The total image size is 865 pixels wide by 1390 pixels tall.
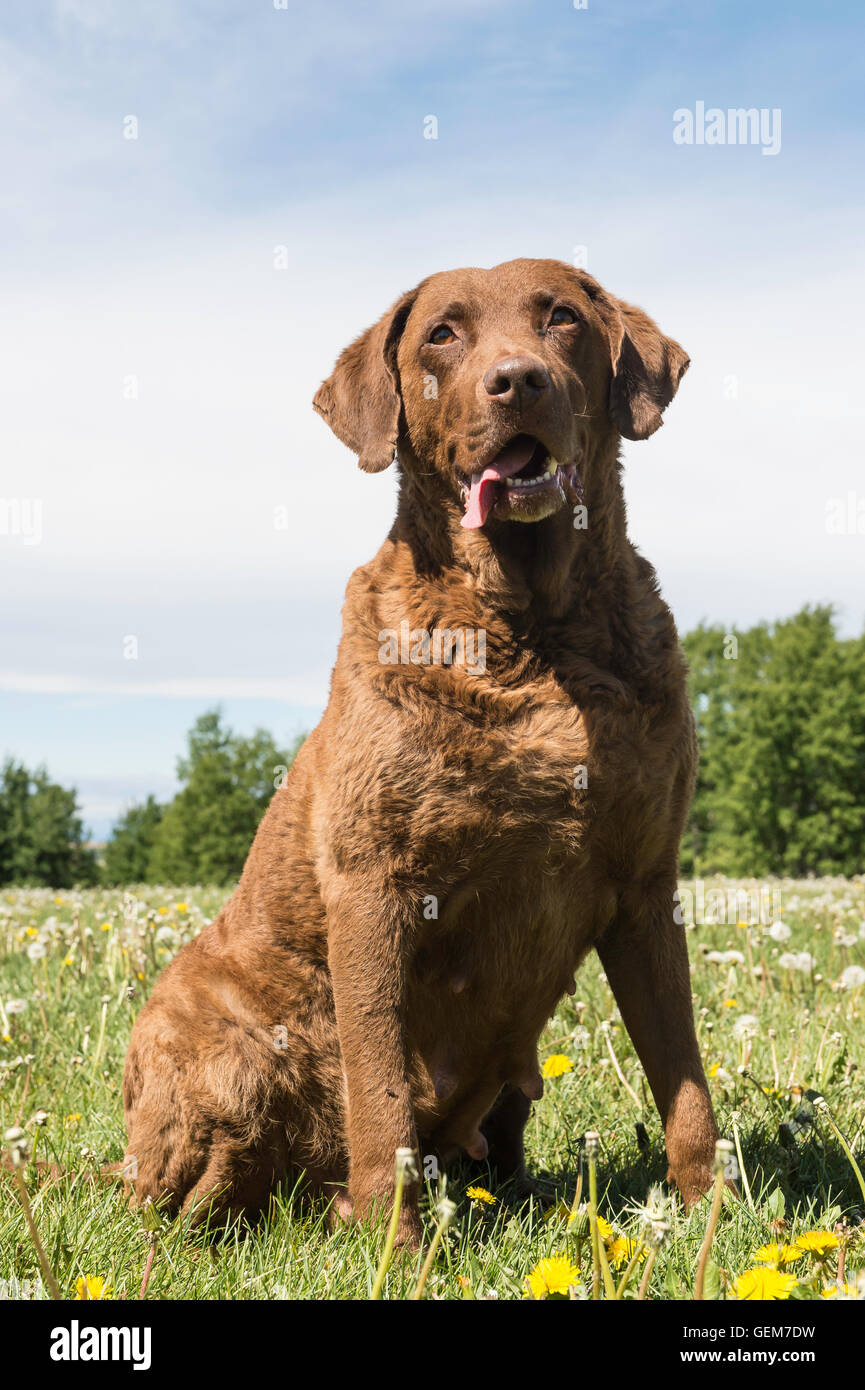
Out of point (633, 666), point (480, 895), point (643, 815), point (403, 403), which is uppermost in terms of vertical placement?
point (403, 403)

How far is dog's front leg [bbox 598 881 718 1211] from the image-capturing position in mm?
3203

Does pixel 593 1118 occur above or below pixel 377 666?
below

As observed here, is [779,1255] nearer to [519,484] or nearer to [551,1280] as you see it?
[551,1280]

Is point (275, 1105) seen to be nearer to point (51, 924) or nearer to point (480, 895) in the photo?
point (480, 895)

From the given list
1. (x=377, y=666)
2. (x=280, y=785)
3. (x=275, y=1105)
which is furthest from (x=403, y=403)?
(x=275, y=1105)

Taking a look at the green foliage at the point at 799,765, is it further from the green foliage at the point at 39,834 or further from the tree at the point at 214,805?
the green foliage at the point at 39,834

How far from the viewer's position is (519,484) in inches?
123

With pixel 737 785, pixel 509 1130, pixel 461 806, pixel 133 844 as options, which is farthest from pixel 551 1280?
pixel 133 844

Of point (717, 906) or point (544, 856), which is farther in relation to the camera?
point (717, 906)

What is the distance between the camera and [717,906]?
6980mm

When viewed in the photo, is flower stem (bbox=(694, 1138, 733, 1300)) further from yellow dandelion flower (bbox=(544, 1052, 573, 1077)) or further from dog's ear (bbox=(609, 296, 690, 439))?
dog's ear (bbox=(609, 296, 690, 439))
